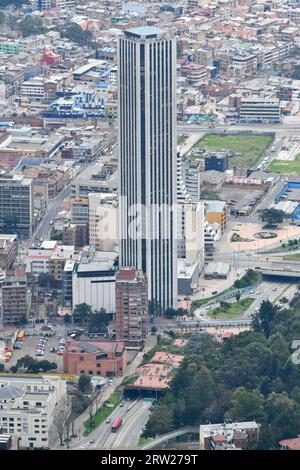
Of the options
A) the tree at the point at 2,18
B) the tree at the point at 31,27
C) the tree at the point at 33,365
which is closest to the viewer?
the tree at the point at 33,365

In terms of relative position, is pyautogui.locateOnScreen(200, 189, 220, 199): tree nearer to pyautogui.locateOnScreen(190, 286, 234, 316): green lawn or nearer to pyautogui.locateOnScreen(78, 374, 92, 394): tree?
pyautogui.locateOnScreen(190, 286, 234, 316): green lawn

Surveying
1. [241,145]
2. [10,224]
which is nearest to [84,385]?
[10,224]

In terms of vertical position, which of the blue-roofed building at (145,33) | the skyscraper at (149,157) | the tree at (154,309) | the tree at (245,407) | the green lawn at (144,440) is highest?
the blue-roofed building at (145,33)

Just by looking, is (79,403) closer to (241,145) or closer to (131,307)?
(131,307)

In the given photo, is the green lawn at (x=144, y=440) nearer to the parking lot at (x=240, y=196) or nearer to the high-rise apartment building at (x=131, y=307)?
the high-rise apartment building at (x=131, y=307)

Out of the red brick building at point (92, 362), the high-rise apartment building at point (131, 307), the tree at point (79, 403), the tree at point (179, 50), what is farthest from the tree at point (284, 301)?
the tree at point (179, 50)

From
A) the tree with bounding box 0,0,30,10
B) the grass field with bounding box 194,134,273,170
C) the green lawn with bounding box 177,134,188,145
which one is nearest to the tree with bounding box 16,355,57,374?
the grass field with bounding box 194,134,273,170
